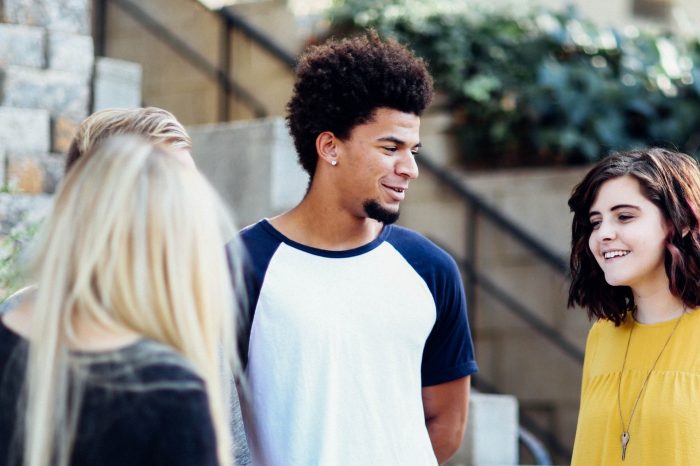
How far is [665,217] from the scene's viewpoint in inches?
130

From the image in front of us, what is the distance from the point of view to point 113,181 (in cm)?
202

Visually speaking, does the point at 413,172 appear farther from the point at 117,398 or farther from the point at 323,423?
the point at 117,398

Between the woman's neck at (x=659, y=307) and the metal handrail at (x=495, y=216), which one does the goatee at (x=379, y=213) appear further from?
the metal handrail at (x=495, y=216)

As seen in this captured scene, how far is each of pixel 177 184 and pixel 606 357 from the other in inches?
70.5

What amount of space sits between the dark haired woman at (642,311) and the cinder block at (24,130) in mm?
3484

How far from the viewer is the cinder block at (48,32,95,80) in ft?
20.7

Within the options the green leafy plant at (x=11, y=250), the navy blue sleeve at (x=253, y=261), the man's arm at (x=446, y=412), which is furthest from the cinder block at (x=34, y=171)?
the man's arm at (x=446, y=412)

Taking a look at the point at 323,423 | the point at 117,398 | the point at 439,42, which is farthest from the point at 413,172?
the point at 439,42

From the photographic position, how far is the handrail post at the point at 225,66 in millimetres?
8703

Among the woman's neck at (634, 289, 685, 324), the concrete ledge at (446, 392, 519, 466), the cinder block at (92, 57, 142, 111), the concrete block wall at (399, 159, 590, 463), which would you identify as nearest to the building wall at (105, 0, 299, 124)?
the concrete block wall at (399, 159, 590, 463)

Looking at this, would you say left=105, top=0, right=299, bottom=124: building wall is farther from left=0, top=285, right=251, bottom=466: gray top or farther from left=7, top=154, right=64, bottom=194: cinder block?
left=0, top=285, right=251, bottom=466: gray top

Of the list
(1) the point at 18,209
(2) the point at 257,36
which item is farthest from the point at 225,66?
(1) the point at 18,209

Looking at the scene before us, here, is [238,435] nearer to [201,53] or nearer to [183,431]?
[183,431]

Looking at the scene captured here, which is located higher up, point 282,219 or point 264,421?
point 282,219
